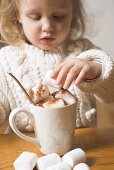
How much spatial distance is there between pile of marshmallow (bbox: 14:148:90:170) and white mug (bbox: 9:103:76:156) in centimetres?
3

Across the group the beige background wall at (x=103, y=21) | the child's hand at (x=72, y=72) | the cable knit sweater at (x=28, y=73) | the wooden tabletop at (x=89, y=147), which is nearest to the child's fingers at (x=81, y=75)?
the child's hand at (x=72, y=72)

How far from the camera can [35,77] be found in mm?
925

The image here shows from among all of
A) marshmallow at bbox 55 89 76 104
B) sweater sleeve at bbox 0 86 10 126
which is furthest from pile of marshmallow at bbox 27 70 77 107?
sweater sleeve at bbox 0 86 10 126

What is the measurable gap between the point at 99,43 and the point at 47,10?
3.68 feet

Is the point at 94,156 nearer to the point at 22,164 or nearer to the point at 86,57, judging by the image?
the point at 22,164

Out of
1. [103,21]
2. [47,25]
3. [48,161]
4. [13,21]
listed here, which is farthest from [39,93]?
[103,21]

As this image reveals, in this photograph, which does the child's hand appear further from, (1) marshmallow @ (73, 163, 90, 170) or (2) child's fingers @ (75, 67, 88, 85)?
(1) marshmallow @ (73, 163, 90, 170)

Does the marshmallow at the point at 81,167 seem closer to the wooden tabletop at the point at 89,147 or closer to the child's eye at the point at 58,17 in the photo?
the wooden tabletop at the point at 89,147

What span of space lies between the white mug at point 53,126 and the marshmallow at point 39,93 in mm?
18

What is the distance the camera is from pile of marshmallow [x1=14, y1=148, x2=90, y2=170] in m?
0.51

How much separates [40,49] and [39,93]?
40cm

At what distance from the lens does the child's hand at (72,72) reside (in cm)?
59

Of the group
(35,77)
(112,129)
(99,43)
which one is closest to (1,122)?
(35,77)

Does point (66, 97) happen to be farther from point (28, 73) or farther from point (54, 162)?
point (28, 73)
